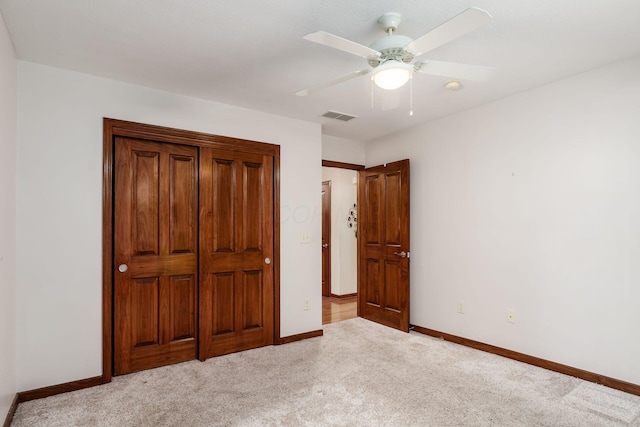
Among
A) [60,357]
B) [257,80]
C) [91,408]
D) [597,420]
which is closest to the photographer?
[597,420]

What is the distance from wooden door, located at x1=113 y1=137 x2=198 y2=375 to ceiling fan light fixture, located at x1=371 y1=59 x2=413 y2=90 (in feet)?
6.81

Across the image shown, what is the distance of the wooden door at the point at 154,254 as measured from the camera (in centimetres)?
298

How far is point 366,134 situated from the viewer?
4664mm

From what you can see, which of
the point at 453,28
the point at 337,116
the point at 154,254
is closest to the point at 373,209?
the point at 337,116

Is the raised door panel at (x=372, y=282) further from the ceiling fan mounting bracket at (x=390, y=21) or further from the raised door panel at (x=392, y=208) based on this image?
the ceiling fan mounting bracket at (x=390, y=21)

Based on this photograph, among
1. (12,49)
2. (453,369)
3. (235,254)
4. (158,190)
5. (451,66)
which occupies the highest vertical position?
(12,49)

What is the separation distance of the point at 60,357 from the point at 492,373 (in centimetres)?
346

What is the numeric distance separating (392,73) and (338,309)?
13.5 ft

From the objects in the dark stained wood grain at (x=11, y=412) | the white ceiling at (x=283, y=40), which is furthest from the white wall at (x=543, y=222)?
the dark stained wood grain at (x=11, y=412)

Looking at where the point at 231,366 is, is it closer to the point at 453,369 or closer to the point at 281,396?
the point at 281,396

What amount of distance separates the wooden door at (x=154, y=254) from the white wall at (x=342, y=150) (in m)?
1.82

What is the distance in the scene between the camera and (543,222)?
3.15m

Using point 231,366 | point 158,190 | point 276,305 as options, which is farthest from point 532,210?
point 158,190

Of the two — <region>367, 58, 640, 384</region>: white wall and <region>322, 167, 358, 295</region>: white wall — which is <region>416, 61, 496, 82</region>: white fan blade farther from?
<region>322, 167, 358, 295</region>: white wall
